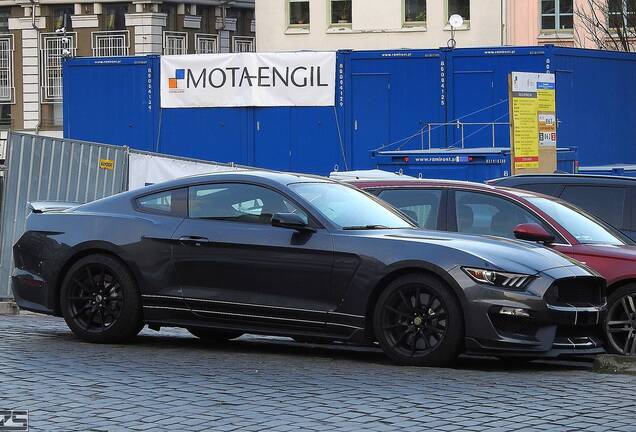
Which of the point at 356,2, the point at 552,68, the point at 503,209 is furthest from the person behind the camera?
the point at 356,2

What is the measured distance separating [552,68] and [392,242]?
19.1 meters

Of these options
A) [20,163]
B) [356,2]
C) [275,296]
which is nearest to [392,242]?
[275,296]

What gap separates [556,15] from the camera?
159 feet

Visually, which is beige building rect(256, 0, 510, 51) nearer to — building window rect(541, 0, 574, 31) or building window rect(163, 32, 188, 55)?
building window rect(541, 0, 574, 31)

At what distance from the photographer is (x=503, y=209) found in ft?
40.2

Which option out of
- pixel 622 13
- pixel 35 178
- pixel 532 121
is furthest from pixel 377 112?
pixel 35 178

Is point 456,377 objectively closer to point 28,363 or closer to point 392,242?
point 392,242

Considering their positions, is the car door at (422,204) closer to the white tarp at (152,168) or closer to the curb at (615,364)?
the curb at (615,364)

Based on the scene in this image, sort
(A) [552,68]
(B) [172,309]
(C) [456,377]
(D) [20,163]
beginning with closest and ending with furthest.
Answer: (C) [456,377] < (B) [172,309] < (D) [20,163] < (A) [552,68]

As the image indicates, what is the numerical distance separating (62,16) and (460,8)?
1805 centimetres

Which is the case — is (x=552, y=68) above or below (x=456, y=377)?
above

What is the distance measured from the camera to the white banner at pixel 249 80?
31141 mm

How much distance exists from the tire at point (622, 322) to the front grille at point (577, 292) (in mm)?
705

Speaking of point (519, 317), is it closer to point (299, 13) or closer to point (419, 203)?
point (419, 203)
